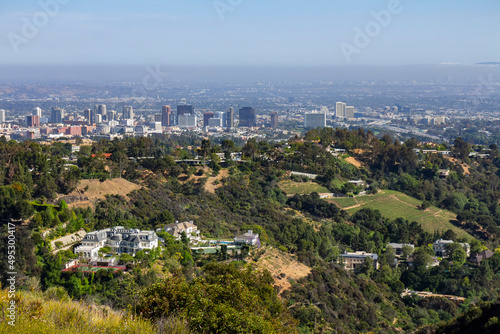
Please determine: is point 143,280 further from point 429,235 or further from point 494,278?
point 429,235

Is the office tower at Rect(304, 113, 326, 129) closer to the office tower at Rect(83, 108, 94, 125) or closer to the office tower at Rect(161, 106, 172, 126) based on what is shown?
the office tower at Rect(161, 106, 172, 126)

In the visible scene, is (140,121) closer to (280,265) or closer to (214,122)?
(214,122)

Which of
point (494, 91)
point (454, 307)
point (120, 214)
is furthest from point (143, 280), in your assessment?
point (494, 91)

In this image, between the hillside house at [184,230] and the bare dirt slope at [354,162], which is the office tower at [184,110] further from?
the hillside house at [184,230]

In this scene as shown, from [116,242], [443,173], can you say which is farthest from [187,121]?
[116,242]

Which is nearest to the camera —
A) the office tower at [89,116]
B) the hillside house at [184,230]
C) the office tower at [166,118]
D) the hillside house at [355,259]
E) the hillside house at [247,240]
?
the hillside house at [247,240]

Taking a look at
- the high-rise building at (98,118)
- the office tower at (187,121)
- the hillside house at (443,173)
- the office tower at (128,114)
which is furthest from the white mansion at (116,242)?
the office tower at (128,114)

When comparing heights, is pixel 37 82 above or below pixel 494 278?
above
